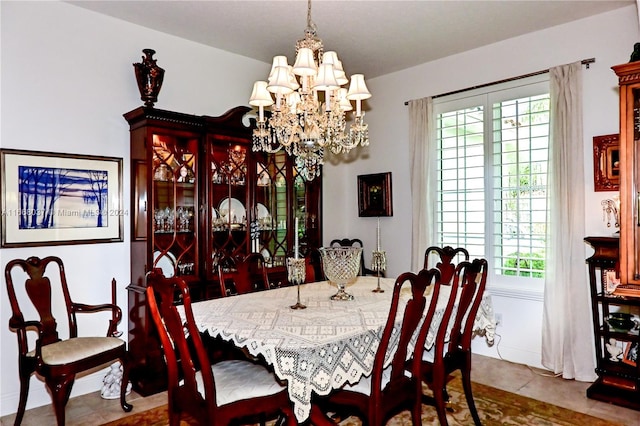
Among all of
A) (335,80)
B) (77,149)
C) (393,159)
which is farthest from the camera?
(393,159)

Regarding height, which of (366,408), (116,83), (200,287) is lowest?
(366,408)

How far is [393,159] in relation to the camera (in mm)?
4641

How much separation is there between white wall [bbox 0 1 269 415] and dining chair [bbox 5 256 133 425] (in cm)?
12

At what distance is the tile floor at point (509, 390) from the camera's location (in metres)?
2.75

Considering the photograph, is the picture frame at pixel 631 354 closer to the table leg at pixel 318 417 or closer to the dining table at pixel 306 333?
the dining table at pixel 306 333

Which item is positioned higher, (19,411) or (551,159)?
(551,159)

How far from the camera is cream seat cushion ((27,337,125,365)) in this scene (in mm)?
2504

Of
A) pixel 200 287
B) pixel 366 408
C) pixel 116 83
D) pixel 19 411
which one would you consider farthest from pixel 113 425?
pixel 116 83

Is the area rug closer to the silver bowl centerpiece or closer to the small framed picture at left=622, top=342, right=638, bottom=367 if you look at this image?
the small framed picture at left=622, top=342, right=638, bottom=367

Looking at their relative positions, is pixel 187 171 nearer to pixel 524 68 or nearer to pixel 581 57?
pixel 524 68

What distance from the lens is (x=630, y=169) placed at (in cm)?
215

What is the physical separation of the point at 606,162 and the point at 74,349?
3.92m

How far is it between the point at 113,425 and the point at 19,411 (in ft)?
1.85

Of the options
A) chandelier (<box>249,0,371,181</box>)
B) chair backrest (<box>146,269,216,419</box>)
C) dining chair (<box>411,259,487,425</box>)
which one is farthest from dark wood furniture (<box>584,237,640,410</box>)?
chair backrest (<box>146,269,216,419</box>)
